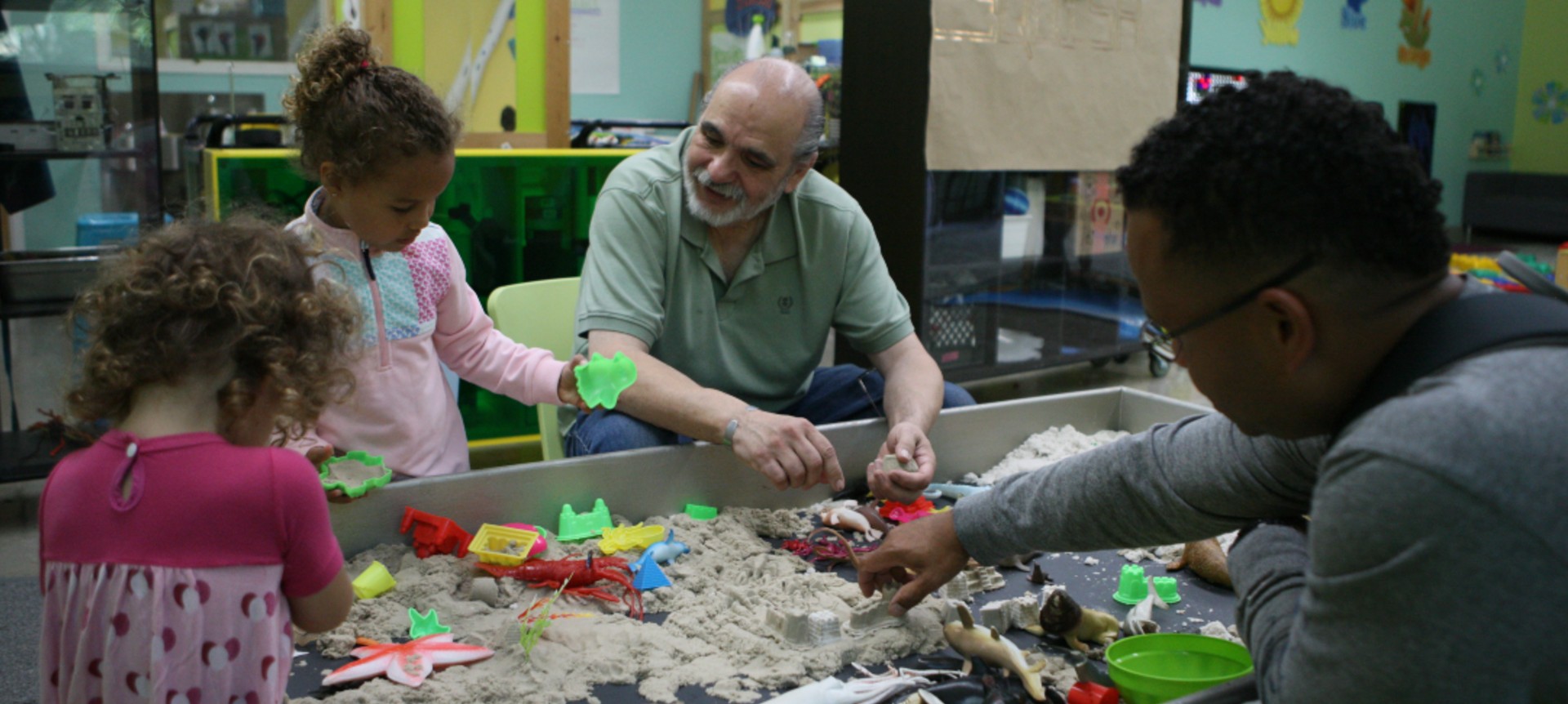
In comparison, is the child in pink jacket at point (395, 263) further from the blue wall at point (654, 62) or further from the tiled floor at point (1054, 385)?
the blue wall at point (654, 62)

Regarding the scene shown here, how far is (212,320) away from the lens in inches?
36.9

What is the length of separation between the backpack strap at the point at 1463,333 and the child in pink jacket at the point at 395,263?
1182 millimetres

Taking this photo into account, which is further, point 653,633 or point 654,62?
point 654,62

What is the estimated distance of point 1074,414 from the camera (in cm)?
213

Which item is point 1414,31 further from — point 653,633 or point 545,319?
point 653,633

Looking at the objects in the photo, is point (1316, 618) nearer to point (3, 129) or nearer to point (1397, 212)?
point (1397, 212)

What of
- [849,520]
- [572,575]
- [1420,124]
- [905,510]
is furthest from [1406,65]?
[572,575]

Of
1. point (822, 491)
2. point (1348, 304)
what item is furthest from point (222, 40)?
point (1348, 304)

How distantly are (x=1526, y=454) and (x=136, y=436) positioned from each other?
39.3 inches

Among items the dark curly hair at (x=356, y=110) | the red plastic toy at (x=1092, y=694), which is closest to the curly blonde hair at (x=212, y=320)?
the dark curly hair at (x=356, y=110)

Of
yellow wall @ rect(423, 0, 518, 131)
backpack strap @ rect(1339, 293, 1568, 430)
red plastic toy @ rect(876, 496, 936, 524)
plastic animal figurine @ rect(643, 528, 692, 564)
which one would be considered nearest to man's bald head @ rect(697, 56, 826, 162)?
red plastic toy @ rect(876, 496, 936, 524)

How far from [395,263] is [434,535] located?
0.46m

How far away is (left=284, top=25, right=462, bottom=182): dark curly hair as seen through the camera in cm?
154

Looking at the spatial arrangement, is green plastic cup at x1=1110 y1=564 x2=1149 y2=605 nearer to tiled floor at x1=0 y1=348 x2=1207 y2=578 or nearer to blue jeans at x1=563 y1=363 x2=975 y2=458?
blue jeans at x1=563 y1=363 x2=975 y2=458
